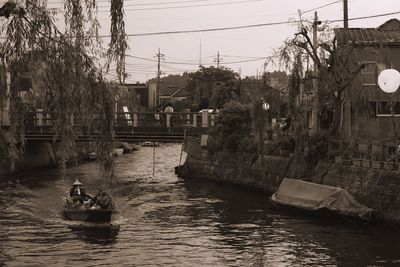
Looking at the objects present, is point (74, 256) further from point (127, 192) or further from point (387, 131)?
point (387, 131)

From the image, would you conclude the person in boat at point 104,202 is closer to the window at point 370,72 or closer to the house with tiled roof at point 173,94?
the window at point 370,72

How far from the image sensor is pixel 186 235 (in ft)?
74.9

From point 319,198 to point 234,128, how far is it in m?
17.3

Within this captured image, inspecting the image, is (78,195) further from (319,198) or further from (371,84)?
(371,84)

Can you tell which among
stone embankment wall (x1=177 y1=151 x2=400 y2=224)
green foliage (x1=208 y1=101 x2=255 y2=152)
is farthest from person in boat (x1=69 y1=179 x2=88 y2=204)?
green foliage (x1=208 y1=101 x2=255 y2=152)

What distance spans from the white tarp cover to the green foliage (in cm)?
1228

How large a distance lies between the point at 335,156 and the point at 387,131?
663 cm

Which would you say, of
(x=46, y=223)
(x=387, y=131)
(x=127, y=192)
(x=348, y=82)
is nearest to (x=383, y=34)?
(x=387, y=131)

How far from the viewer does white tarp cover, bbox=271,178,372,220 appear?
2488 centimetres

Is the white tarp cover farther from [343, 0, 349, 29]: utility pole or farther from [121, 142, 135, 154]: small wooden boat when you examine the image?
[121, 142, 135, 154]: small wooden boat

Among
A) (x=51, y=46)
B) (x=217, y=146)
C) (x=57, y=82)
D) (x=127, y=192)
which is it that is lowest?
(x=127, y=192)

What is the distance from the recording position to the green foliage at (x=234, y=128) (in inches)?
1655

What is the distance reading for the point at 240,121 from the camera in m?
42.4

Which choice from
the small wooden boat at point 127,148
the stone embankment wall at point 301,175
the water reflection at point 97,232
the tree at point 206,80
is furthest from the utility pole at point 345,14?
the tree at point 206,80
